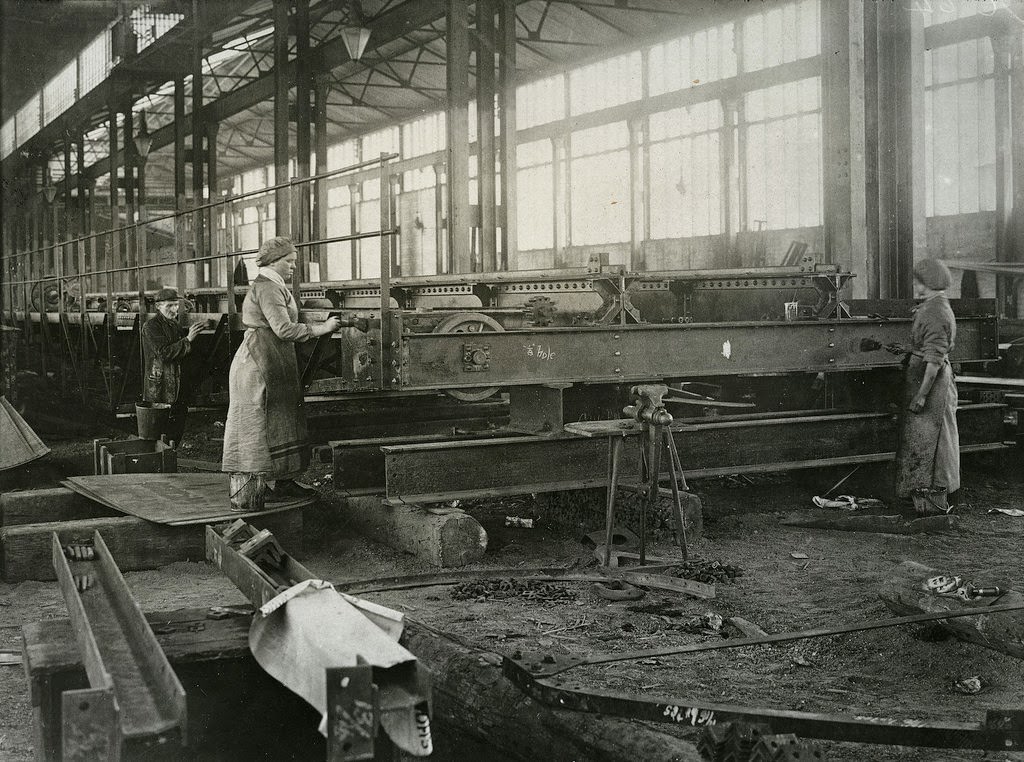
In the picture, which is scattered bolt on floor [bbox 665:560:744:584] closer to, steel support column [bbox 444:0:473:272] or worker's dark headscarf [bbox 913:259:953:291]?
worker's dark headscarf [bbox 913:259:953:291]

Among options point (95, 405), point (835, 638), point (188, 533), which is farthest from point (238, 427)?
point (95, 405)

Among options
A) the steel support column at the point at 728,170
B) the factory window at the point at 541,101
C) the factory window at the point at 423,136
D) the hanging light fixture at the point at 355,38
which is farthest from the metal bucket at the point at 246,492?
the factory window at the point at 423,136

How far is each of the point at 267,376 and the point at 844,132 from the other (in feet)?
17.7

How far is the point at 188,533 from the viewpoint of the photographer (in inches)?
229

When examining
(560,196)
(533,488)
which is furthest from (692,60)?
(533,488)

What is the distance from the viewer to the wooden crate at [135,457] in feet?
25.2

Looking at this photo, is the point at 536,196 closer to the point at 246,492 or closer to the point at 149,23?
the point at 149,23

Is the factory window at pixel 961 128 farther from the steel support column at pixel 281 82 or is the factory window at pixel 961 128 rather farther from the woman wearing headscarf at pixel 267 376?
the woman wearing headscarf at pixel 267 376

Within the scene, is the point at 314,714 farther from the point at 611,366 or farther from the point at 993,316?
the point at 993,316

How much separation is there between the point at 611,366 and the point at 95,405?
9.46 m

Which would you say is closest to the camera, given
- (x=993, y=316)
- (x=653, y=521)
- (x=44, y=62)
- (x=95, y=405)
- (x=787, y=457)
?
(x=653, y=521)

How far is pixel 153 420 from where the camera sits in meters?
8.73

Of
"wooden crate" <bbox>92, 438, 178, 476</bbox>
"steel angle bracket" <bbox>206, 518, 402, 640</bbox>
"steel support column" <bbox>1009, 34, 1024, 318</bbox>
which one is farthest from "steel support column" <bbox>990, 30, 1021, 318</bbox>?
"steel angle bracket" <bbox>206, 518, 402, 640</bbox>

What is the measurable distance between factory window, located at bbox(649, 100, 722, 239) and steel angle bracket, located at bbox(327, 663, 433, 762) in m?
18.3
